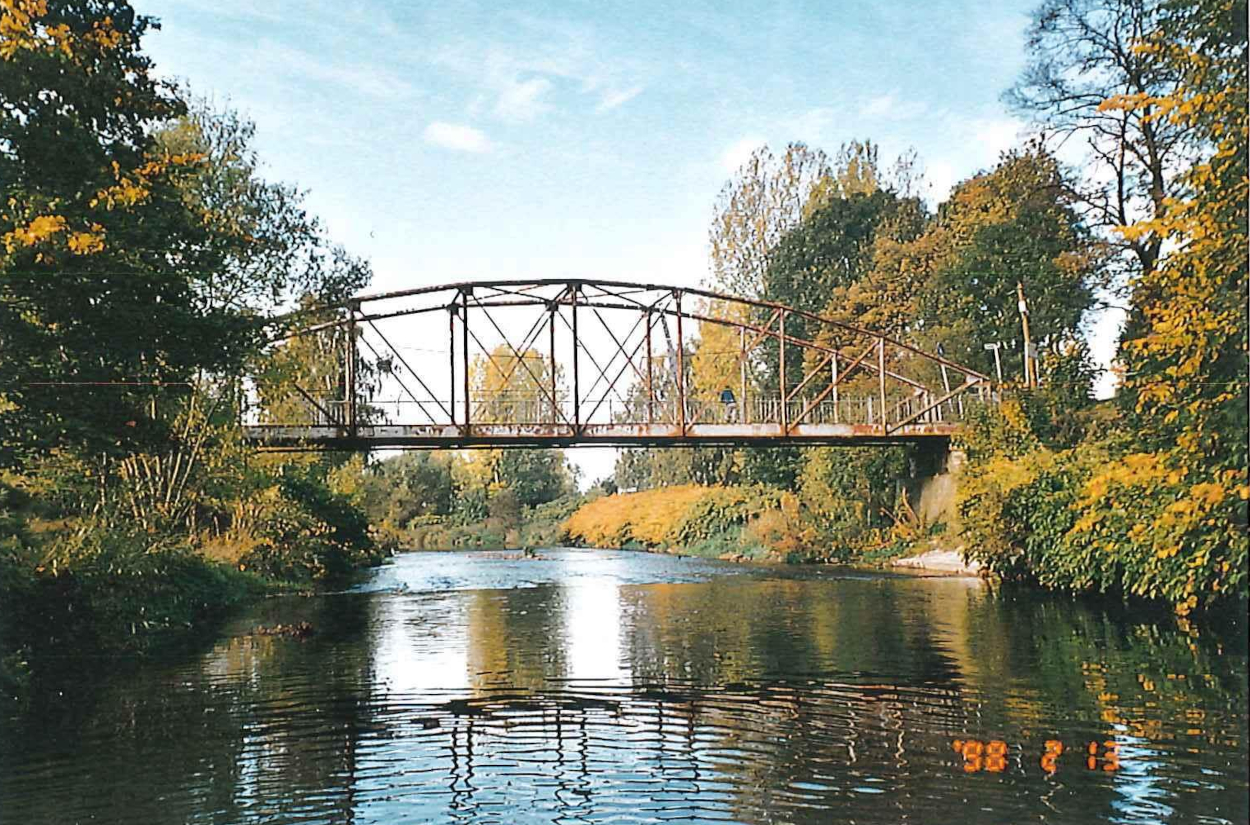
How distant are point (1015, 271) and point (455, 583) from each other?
73.3ft

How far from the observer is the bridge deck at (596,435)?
39375 millimetres

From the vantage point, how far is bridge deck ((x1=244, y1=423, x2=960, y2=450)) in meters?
39.4

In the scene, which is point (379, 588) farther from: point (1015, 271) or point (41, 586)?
point (1015, 271)

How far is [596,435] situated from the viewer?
135ft

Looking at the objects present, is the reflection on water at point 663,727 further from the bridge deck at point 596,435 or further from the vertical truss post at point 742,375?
the vertical truss post at point 742,375

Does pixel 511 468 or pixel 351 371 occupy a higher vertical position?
pixel 351 371

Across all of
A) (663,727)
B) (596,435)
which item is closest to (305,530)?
(596,435)

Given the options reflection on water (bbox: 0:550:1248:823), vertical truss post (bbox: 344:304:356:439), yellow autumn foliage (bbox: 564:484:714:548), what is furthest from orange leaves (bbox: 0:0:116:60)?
yellow autumn foliage (bbox: 564:484:714:548)

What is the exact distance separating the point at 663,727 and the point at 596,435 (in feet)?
95.3

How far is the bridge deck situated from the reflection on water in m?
17.9

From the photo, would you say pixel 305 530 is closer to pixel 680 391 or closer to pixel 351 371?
pixel 351 371

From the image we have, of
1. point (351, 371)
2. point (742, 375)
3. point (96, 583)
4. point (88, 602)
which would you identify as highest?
point (351, 371)

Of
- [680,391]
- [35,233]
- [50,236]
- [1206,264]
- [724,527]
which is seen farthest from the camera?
[724,527]

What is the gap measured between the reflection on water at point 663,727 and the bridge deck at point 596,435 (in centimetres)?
1791
